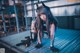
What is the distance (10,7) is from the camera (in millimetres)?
11453

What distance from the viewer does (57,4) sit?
7.64m

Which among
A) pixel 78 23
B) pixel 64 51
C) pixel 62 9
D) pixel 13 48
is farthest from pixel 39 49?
pixel 62 9

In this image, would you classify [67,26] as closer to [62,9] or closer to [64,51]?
[62,9]

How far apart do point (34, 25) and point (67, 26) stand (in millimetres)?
4021

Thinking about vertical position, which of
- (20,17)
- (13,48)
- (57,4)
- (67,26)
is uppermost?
(57,4)

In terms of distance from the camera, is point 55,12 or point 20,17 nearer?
point 55,12

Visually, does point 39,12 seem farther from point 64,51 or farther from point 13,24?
point 13,24

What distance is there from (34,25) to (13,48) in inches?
51.1

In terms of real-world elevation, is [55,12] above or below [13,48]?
above

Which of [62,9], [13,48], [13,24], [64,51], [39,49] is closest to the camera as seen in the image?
[64,51]

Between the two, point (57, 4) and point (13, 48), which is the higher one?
point (57, 4)

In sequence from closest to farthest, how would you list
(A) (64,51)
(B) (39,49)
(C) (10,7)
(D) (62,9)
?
(A) (64,51)
(B) (39,49)
(D) (62,9)
(C) (10,7)

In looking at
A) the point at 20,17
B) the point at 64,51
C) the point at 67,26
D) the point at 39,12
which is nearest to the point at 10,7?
the point at 20,17

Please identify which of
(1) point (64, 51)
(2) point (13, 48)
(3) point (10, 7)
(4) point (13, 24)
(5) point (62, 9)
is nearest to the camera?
(1) point (64, 51)
